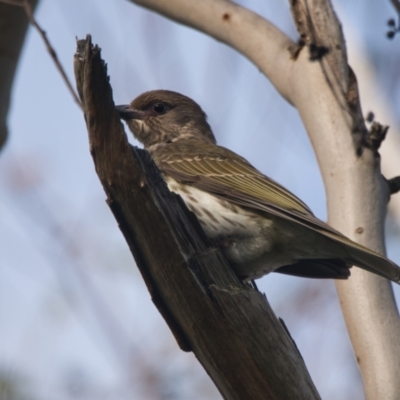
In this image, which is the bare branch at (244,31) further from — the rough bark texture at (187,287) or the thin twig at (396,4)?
the rough bark texture at (187,287)

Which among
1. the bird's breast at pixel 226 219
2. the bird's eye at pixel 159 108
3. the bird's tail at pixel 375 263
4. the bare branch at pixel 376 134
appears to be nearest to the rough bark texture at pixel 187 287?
the bird's tail at pixel 375 263

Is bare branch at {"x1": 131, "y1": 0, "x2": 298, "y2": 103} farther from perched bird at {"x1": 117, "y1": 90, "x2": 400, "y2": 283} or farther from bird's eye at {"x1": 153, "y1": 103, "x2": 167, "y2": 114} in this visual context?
bird's eye at {"x1": 153, "y1": 103, "x2": 167, "y2": 114}

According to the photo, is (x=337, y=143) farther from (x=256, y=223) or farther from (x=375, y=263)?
(x=375, y=263)

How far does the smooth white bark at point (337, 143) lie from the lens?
511 cm

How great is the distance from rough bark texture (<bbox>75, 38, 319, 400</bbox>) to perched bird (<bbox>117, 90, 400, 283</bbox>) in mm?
1131

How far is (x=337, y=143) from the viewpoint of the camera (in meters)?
5.84

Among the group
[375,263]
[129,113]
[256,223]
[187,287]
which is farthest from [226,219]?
[129,113]

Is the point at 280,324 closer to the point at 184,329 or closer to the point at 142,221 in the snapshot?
the point at 184,329

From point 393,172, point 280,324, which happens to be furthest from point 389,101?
point 280,324

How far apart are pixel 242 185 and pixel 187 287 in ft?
6.92

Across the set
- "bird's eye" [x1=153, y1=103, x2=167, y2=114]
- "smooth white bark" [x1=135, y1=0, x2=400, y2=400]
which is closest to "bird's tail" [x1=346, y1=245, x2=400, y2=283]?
"smooth white bark" [x1=135, y1=0, x2=400, y2=400]

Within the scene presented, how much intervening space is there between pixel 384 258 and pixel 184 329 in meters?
1.39

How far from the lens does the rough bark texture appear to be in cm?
418

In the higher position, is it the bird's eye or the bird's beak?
the bird's eye
